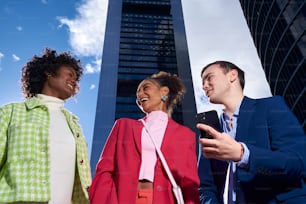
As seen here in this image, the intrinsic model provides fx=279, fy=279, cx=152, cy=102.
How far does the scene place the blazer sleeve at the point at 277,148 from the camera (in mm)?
1413

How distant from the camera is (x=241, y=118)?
182cm

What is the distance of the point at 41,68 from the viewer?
2.26 metres

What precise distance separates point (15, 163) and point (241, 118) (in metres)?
1.38

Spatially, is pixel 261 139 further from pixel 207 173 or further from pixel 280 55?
pixel 280 55

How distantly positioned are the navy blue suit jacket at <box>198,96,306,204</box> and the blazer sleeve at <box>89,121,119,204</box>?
1.98 feet

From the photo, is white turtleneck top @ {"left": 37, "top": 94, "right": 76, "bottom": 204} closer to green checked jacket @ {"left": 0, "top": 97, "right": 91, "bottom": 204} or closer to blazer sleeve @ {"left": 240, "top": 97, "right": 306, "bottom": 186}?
green checked jacket @ {"left": 0, "top": 97, "right": 91, "bottom": 204}

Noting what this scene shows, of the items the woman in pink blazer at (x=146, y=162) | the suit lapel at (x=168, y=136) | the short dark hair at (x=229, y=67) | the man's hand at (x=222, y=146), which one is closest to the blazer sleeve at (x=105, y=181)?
the woman in pink blazer at (x=146, y=162)

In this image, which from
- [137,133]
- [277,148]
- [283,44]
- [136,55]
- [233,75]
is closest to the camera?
[277,148]

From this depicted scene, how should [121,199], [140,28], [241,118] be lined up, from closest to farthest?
[121,199], [241,118], [140,28]

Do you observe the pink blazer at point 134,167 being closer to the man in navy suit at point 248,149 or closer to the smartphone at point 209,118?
the man in navy suit at point 248,149

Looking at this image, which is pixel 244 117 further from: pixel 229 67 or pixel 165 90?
pixel 165 90

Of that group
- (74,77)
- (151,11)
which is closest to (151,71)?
(151,11)

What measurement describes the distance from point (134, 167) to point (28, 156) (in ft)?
2.06

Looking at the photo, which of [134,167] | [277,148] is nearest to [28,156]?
[134,167]
